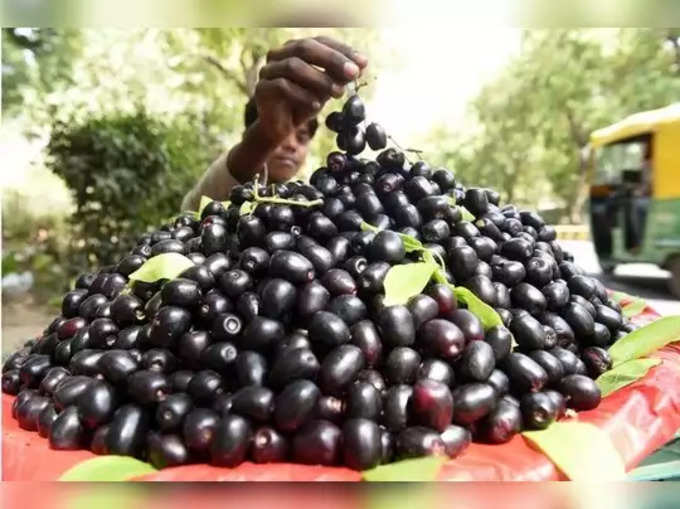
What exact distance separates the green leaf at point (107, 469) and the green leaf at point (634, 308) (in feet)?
3.17

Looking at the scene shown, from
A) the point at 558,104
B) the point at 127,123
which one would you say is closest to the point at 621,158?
the point at 127,123

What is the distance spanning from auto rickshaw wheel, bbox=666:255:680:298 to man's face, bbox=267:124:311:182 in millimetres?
3398

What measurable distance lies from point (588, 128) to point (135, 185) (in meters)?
7.25

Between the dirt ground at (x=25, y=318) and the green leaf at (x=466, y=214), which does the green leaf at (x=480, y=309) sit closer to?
the green leaf at (x=466, y=214)

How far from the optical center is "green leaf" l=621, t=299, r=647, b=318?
1.30 metres

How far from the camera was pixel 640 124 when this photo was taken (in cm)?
456

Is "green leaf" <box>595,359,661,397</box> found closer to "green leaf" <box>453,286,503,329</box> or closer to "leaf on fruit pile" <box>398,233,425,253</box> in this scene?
"green leaf" <box>453,286,503,329</box>

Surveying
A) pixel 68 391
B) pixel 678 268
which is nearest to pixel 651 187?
pixel 678 268

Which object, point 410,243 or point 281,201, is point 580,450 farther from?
point 281,201

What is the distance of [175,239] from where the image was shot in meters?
1.04

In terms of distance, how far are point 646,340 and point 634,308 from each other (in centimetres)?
35

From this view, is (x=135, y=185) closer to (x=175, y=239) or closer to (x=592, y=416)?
(x=175, y=239)

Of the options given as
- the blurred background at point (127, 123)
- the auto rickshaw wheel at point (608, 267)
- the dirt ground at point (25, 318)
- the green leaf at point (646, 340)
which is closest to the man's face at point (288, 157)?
the blurred background at point (127, 123)

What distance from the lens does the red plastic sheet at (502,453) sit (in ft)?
2.13
